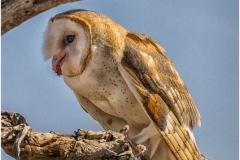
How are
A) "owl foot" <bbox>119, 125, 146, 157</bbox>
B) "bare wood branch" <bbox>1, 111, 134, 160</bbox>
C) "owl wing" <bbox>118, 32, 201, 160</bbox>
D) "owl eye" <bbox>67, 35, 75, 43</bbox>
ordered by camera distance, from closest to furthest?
"bare wood branch" <bbox>1, 111, 134, 160</bbox> → "owl foot" <bbox>119, 125, 146, 157</bbox> → "owl wing" <bbox>118, 32, 201, 160</bbox> → "owl eye" <bbox>67, 35, 75, 43</bbox>

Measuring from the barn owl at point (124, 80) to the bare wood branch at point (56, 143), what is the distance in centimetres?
92

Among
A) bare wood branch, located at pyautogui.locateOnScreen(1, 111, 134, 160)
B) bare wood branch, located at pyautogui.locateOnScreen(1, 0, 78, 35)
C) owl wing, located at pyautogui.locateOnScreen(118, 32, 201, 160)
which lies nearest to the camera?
bare wood branch, located at pyautogui.locateOnScreen(1, 111, 134, 160)

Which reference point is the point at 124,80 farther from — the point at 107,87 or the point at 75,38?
the point at 75,38

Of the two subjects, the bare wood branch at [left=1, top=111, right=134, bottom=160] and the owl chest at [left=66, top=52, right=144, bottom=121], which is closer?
the bare wood branch at [left=1, top=111, right=134, bottom=160]

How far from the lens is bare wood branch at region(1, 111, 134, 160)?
13.0 feet

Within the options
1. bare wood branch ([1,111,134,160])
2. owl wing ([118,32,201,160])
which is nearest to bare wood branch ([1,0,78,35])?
bare wood branch ([1,111,134,160])

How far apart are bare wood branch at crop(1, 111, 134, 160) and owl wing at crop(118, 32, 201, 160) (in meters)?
0.87

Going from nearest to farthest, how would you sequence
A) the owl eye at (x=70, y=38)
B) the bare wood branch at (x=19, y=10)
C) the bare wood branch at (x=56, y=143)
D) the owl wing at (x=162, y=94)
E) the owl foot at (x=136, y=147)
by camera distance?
the bare wood branch at (x=56, y=143) → the bare wood branch at (x=19, y=10) → the owl foot at (x=136, y=147) → the owl wing at (x=162, y=94) → the owl eye at (x=70, y=38)

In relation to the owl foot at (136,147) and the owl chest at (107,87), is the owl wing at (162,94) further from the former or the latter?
the owl foot at (136,147)

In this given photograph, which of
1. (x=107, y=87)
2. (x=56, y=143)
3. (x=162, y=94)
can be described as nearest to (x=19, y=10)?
(x=56, y=143)

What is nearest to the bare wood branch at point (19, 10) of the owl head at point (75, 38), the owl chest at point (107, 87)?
the owl head at point (75, 38)

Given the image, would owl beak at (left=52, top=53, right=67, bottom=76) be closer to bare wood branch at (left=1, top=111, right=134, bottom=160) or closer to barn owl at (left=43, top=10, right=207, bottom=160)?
barn owl at (left=43, top=10, right=207, bottom=160)

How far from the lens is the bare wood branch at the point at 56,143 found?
3.95 m

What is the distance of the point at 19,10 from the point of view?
167 inches
